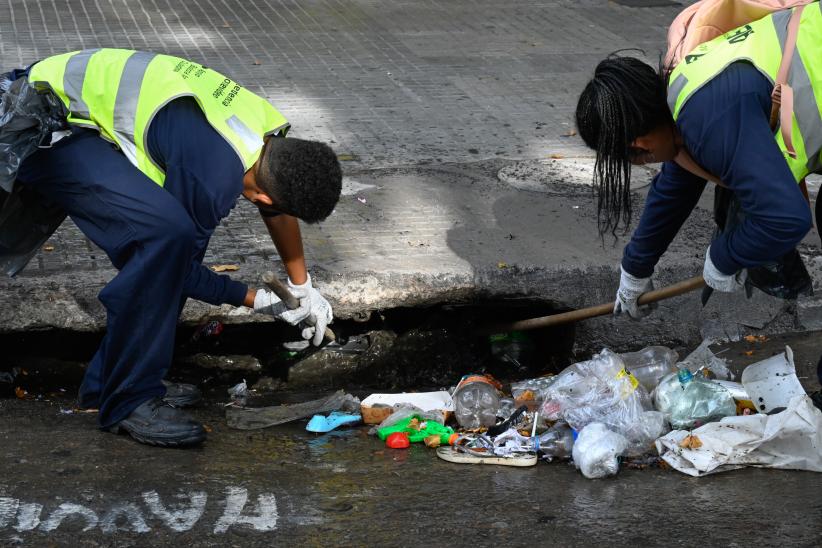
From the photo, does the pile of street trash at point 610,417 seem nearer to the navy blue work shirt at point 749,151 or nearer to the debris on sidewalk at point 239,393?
the debris on sidewalk at point 239,393

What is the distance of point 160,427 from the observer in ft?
10.9

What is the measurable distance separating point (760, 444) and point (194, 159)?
2.00 metres

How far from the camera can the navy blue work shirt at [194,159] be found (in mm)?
3129

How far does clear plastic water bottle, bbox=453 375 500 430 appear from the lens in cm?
363

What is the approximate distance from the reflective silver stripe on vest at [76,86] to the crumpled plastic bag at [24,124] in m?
0.04

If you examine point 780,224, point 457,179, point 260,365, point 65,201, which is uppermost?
point 780,224

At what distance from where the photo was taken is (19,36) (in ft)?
24.1

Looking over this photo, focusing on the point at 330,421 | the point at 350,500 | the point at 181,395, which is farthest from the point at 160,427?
the point at 350,500

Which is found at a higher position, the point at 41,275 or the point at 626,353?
the point at 41,275

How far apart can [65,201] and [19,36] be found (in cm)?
467

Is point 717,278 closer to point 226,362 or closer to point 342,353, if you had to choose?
point 342,353

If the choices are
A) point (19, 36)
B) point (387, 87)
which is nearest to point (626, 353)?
point (387, 87)

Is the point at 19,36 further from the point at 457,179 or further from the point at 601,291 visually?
the point at 601,291

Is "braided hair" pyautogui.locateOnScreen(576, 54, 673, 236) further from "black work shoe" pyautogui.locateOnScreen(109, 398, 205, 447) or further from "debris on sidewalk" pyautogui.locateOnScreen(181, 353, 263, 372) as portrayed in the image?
"debris on sidewalk" pyautogui.locateOnScreen(181, 353, 263, 372)
